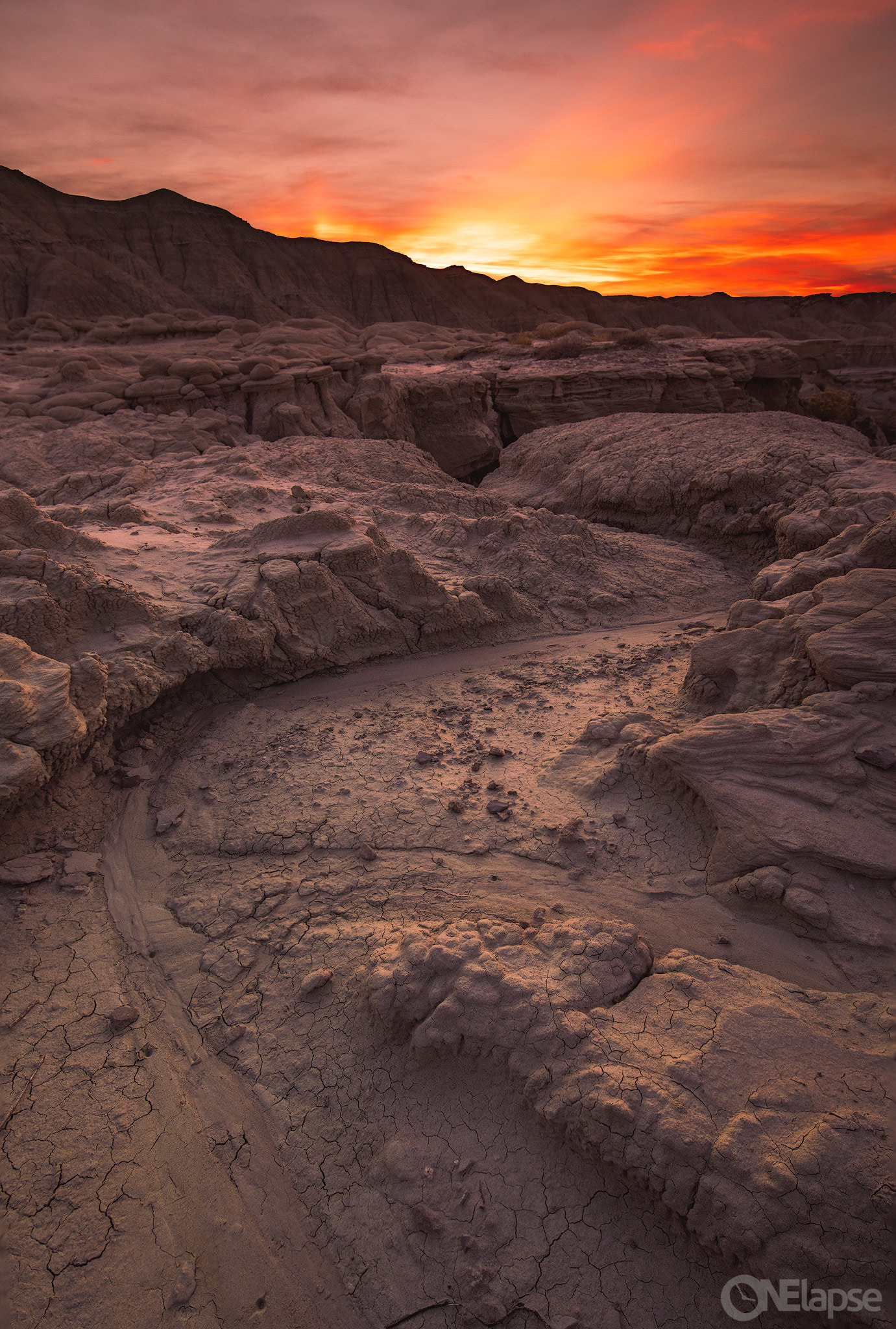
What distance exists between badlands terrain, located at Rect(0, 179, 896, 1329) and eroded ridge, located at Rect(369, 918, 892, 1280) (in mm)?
12

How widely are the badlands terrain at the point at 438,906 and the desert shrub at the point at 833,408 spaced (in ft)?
32.8

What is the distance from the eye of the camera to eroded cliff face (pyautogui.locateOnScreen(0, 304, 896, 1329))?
186 cm

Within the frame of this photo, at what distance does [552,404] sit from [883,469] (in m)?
7.08

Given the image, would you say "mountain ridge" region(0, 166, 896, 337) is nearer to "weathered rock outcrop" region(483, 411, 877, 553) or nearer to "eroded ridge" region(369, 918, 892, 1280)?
"weathered rock outcrop" region(483, 411, 877, 553)

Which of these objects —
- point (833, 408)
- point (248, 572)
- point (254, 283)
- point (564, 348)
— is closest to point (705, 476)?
point (248, 572)

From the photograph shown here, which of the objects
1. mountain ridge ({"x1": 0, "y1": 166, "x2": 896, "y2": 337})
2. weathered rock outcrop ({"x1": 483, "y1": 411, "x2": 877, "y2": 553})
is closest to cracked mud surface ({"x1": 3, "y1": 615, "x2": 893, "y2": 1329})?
weathered rock outcrop ({"x1": 483, "y1": 411, "x2": 877, "y2": 553})

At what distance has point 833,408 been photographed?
1502cm

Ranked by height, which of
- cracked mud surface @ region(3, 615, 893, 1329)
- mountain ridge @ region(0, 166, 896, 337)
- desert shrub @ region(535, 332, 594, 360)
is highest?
mountain ridge @ region(0, 166, 896, 337)

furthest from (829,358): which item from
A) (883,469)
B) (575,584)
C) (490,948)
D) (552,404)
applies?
(490,948)

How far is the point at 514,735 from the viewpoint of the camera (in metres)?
4.34

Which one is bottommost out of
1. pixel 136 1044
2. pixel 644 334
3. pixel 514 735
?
pixel 136 1044

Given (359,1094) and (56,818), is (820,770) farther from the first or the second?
(56,818)

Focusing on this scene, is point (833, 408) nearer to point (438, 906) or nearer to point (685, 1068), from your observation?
point (438, 906)

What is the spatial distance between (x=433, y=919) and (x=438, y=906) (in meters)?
0.09
